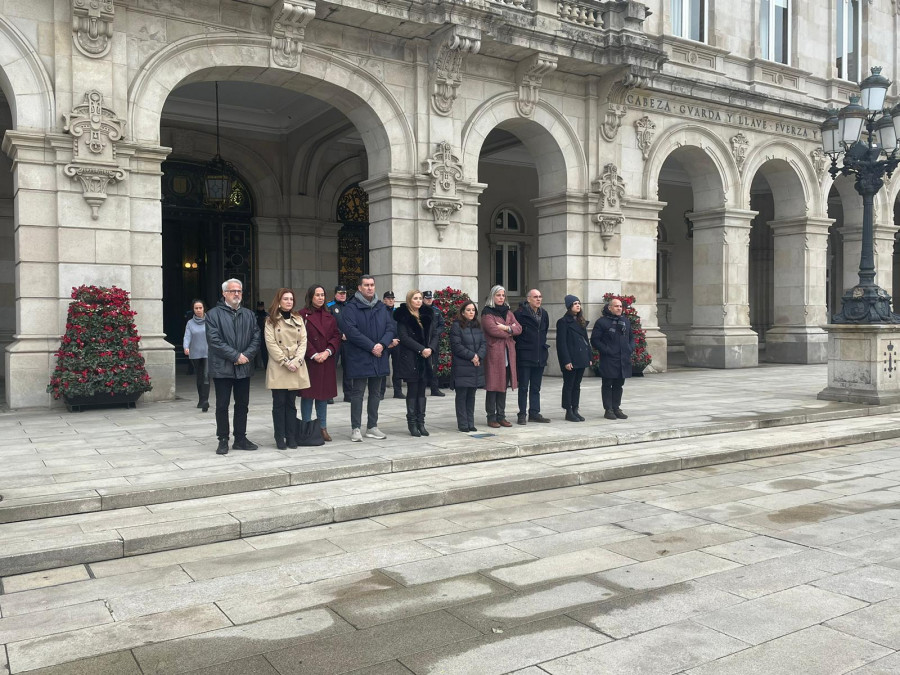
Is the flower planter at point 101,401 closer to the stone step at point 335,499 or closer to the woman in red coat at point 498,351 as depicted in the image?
the woman in red coat at point 498,351

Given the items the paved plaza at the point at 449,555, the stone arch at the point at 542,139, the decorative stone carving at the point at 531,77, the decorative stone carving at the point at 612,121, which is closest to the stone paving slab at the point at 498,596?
the paved plaza at the point at 449,555

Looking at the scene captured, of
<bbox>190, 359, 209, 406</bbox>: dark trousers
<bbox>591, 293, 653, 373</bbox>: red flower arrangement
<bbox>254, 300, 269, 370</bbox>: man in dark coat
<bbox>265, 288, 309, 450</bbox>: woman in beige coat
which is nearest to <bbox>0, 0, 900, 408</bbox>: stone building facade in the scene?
<bbox>591, 293, 653, 373</bbox>: red flower arrangement

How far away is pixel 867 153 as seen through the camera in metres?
13.6

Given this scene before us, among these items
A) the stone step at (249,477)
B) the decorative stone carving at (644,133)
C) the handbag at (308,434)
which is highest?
the decorative stone carving at (644,133)

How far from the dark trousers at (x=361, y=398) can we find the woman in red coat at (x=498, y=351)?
1.49 m

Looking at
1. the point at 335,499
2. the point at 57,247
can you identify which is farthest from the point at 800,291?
the point at 335,499

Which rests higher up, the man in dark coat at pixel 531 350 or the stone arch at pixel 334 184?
the stone arch at pixel 334 184

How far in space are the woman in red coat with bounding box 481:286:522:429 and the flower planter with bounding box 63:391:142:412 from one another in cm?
539

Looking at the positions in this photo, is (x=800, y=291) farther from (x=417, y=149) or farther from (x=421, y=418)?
(x=421, y=418)

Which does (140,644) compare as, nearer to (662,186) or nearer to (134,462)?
(134,462)

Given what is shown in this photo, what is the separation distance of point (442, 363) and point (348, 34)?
248 inches

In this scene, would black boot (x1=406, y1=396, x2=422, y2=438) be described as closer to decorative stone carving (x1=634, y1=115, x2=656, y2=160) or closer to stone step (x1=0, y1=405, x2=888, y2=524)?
stone step (x1=0, y1=405, x2=888, y2=524)

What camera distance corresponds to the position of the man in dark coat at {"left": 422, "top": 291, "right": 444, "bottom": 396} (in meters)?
10.1

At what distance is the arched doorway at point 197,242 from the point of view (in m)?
20.1
